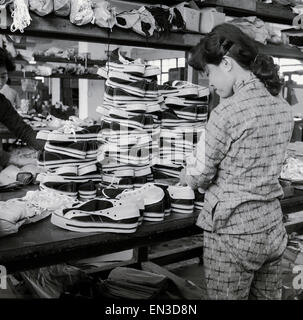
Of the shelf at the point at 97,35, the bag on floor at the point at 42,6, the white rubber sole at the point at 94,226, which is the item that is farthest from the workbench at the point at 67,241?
the bag on floor at the point at 42,6

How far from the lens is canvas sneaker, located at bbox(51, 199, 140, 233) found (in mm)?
1683

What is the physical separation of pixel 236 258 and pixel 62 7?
1779mm

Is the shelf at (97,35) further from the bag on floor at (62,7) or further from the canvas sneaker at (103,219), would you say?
the canvas sneaker at (103,219)

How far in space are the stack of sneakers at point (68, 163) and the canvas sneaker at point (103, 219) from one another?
428 millimetres

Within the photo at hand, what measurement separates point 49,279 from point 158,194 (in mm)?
1234

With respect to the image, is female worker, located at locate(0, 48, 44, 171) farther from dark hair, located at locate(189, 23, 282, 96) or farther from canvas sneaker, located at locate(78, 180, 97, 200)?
dark hair, located at locate(189, 23, 282, 96)

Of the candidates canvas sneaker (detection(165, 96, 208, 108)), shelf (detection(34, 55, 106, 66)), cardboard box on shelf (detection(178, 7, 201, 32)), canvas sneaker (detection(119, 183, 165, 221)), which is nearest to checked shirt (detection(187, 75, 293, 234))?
canvas sneaker (detection(119, 183, 165, 221))

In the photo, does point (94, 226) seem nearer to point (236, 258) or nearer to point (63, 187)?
point (63, 187)

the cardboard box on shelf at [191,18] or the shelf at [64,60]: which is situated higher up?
the cardboard box on shelf at [191,18]

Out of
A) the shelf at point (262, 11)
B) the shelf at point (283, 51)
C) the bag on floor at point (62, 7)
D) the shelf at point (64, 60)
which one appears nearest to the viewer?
the bag on floor at point (62, 7)

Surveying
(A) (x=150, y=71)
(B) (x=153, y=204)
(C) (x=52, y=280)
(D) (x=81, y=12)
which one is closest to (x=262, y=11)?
(A) (x=150, y=71)

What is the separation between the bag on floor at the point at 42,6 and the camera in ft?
7.35

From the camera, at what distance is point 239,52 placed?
1.59 metres
